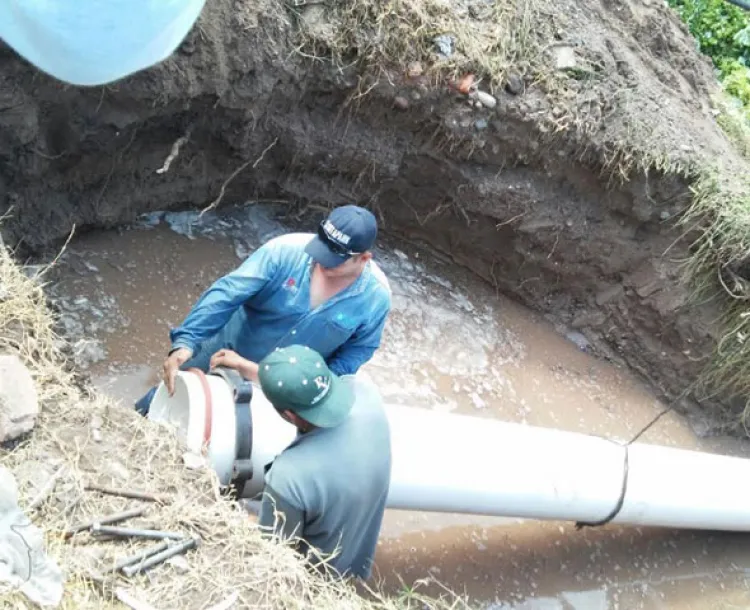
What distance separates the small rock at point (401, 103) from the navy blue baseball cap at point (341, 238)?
1968 mm

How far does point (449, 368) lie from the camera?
5660 millimetres

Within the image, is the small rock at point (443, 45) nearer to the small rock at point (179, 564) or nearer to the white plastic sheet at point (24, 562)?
the small rock at point (179, 564)

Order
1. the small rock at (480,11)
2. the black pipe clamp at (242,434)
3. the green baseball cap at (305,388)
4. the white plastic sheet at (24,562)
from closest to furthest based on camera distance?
the white plastic sheet at (24,562) < the green baseball cap at (305,388) < the black pipe clamp at (242,434) < the small rock at (480,11)

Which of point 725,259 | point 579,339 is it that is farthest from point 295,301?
point 725,259

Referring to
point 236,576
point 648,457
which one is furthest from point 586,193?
point 236,576

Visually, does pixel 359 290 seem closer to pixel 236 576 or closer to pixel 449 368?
pixel 236 576

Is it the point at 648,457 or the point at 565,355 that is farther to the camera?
the point at 565,355

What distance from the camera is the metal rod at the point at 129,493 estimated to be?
2978 millimetres

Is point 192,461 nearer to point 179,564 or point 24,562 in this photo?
point 179,564

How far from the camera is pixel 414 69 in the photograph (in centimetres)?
530

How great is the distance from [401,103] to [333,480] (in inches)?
123

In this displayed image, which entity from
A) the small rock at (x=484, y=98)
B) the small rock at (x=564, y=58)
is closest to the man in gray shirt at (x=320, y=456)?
the small rock at (x=484, y=98)

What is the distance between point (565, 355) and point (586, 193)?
1.21 metres

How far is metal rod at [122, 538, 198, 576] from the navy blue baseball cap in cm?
131
